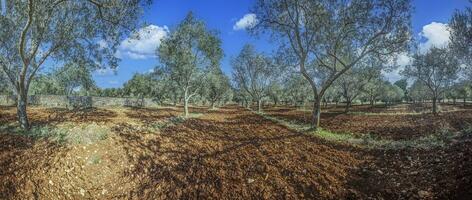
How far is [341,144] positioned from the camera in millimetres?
16141

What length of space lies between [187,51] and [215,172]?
2479 cm

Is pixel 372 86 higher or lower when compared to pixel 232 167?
higher

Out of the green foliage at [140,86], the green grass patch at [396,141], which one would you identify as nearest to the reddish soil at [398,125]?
the green grass patch at [396,141]

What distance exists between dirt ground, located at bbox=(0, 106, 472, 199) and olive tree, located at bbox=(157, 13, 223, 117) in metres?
20.5

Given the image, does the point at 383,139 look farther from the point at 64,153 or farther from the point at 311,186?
the point at 64,153

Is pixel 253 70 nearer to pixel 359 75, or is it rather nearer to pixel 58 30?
pixel 359 75

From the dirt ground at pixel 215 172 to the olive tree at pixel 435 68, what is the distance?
130 feet

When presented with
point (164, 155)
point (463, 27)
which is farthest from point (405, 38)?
point (164, 155)

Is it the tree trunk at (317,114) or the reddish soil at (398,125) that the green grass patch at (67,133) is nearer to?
the tree trunk at (317,114)

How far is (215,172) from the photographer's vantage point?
10.4m

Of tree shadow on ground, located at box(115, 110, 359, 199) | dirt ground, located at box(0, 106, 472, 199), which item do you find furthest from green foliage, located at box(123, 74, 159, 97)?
dirt ground, located at box(0, 106, 472, 199)

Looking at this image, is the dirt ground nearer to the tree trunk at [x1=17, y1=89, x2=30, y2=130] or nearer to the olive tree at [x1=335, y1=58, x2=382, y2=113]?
the tree trunk at [x1=17, y1=89, x2=30, y2=130]

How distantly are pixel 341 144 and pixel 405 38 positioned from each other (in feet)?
36.4

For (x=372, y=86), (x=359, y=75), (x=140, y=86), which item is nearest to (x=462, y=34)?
(x=359, y=75)
